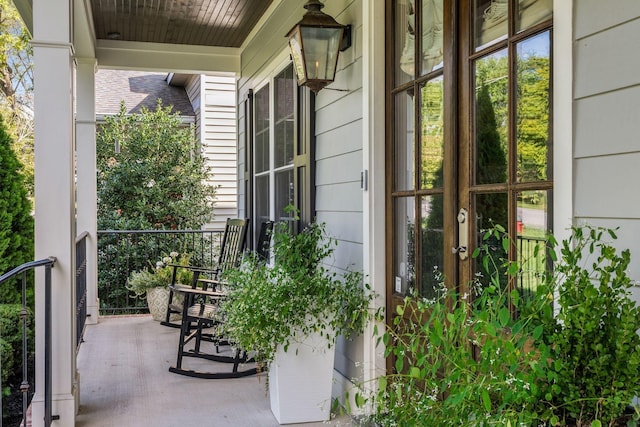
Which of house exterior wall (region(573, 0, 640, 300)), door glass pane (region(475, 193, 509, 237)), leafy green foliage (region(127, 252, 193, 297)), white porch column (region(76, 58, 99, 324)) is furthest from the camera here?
leafy green foliage (region(127, 252, 193, 297))

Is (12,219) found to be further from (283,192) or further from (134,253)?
(134,253)

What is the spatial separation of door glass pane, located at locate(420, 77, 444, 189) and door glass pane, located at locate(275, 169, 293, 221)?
6.94 ft

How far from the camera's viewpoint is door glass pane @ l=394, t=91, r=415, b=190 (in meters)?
3.01

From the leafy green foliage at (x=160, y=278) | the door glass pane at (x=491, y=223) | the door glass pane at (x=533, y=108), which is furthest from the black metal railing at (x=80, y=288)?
the door glass pane at (x=533, y=108)

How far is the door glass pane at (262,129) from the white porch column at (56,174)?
2.67 meters

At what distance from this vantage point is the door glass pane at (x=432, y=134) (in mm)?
2713

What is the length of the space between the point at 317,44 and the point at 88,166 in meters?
3.55

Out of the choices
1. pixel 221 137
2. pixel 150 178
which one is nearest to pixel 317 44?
pixel 150 178

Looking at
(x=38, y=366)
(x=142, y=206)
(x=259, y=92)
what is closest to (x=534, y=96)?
(x=38, y=366)

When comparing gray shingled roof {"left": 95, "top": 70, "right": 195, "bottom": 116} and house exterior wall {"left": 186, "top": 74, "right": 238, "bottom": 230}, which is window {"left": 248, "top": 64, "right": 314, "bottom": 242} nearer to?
house exterior wall {"left": 186, "top": 74, "right": 238, "bottom": 230}

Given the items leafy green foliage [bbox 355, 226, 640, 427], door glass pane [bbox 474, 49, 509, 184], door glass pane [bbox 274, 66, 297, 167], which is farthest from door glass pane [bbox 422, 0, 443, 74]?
door glass pane [bbox 274, 66, 297, 167]

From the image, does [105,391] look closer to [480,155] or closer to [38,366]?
[38,366]

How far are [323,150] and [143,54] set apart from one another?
3.41 meters

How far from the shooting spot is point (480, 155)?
2.41 meters
